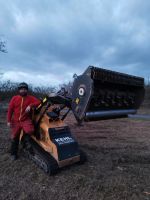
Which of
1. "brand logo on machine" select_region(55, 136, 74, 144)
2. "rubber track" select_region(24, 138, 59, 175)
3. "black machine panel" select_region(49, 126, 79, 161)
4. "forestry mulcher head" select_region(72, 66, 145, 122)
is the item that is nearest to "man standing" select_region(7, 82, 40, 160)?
"rubber track" select_region(24, 138, 59, 175)

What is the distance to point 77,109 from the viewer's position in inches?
214

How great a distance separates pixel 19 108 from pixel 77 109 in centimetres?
202

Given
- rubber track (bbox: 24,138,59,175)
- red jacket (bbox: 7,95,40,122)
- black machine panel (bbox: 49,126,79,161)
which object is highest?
red jacket (bbox: 7,95,40,122)

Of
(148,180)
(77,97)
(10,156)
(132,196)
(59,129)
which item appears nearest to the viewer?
(132,196)

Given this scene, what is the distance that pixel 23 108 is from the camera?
6.87m

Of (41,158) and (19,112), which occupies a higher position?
(19,112)

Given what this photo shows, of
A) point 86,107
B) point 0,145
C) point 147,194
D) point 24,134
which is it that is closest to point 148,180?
point 147,194

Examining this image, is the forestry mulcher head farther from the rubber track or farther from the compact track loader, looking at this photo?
the rubber track

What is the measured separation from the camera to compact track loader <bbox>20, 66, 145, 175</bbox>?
538 centimetres

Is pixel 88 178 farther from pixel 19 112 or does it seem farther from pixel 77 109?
pixel 19 112

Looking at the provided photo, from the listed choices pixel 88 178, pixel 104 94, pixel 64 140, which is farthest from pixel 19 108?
pixel 88 178

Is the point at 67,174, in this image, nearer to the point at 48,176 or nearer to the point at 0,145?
the point at 48,176

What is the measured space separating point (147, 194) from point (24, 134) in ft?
10.7

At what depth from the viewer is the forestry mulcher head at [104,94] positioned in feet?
17.3
